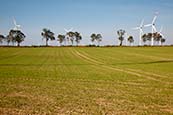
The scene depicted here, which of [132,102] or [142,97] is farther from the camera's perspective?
[142,97]

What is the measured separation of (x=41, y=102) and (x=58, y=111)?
1.97 m

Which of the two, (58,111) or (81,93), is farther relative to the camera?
(81,93)

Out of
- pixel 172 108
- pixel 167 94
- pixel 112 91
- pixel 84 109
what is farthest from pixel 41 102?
pixel 167 94

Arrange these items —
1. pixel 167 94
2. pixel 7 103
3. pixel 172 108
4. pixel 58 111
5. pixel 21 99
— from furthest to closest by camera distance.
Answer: pixel 167 94
pixel 21 99
pixel 7 103
pixel 172 108
pixel 58 111

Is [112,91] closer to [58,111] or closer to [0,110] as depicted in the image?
[58,111]

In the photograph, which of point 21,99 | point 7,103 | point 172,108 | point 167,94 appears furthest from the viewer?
point 167,94

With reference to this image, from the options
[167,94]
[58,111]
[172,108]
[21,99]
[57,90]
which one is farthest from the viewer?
[57,90]

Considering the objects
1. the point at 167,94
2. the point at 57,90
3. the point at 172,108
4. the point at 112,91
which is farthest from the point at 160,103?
the point at 57,90

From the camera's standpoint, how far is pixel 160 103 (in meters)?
12.2

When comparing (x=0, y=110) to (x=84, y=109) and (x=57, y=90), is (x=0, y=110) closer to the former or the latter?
(x=84, y=109)

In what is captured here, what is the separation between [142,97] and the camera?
13727 millimetres

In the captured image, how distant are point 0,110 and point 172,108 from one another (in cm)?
732

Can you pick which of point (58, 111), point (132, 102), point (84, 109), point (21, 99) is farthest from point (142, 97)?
point (21, 99)

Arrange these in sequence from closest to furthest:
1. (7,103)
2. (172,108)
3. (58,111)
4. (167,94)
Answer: (58,111) → (172,108) → (7,103) → (167,94)
